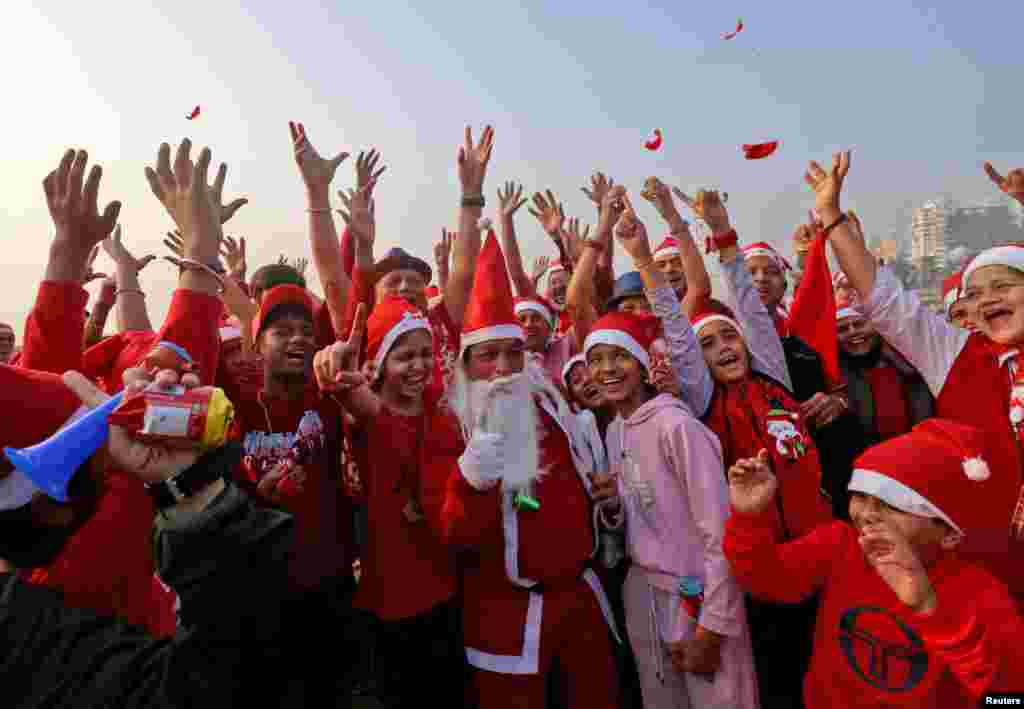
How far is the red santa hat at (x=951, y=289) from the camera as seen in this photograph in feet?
→ 12.7

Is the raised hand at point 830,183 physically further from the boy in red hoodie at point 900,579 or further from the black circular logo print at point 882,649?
the black circular logo print at point 882,649

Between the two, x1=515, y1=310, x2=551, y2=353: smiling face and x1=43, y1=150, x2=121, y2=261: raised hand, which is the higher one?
x1=43, y1=150, x2=121, y2=261: raised hand

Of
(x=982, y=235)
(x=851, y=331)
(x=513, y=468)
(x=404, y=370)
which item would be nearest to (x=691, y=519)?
(x=513, y=468)

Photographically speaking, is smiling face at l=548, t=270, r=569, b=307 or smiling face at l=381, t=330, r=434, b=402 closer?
smiling face at l=381, t=330, r=434, b=402

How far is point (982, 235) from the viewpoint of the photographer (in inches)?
1737

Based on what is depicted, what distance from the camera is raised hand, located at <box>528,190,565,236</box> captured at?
5941mm

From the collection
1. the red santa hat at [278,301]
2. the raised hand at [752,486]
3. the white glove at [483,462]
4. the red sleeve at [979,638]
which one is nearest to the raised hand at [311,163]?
the red santa hat at [278,301]

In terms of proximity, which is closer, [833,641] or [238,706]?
[238,706]

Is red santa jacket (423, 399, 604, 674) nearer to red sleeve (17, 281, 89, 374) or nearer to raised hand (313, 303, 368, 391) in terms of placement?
raised hand (313, 303, 368, 391)

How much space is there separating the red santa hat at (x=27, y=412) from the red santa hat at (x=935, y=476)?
8.36 feet

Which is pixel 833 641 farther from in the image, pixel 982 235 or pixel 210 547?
pixel 982 235

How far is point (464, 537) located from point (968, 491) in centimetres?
182

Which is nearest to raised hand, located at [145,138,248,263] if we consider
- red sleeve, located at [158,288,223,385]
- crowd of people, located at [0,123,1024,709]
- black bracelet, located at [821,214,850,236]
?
crowd of people, located at [0,123,1024,709]

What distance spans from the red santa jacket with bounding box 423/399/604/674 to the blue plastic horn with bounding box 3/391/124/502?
1321mm
